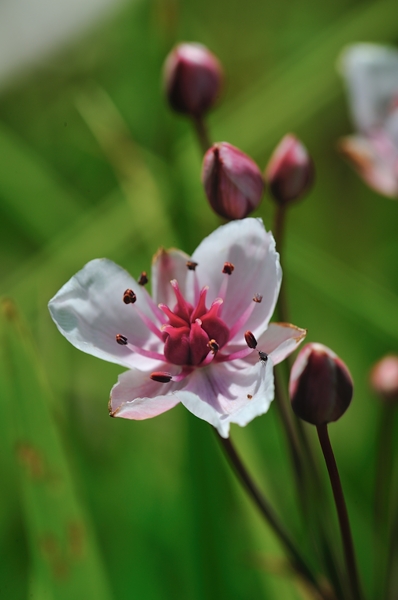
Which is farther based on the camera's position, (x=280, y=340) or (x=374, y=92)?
(x=374, y=92)

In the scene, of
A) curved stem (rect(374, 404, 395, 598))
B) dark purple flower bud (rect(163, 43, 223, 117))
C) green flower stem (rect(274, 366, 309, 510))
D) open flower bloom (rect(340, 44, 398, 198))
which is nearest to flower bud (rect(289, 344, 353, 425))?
green flower stem (rect(274, 366, 309, 510))

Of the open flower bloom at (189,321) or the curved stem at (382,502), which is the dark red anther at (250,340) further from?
the curved stem at (382,502)

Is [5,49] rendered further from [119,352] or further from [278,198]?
[119,352]

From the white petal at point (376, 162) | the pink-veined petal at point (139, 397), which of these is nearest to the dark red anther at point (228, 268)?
the pink-veined petal at point (139, 397)

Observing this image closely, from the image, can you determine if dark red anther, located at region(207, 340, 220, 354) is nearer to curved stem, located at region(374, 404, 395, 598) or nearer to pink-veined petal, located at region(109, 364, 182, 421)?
pink-veined petal, located at region(109, 364, 182, 421)

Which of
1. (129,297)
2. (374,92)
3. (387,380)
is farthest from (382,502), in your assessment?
(374,92)

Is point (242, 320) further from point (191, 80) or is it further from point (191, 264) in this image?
point (191, 80)

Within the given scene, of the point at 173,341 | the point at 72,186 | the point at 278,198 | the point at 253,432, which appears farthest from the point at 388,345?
the point at 72,186
